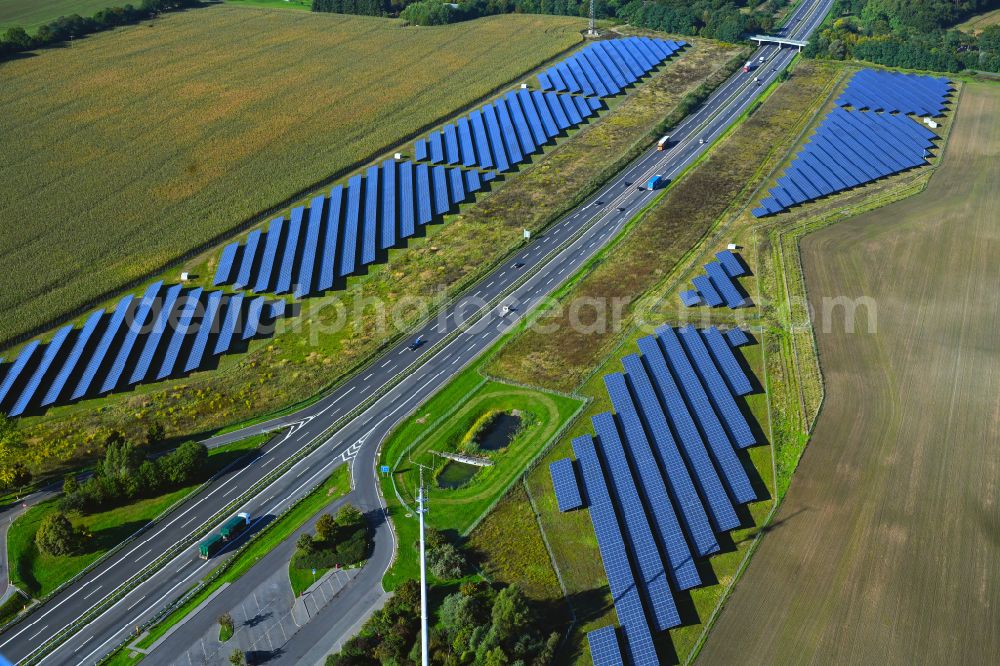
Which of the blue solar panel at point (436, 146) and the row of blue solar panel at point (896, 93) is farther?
the row of blue solar panel at point (896, 93)

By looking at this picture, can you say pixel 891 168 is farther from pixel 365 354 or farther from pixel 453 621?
pixel 453 621

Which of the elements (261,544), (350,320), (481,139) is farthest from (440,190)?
(261,544)

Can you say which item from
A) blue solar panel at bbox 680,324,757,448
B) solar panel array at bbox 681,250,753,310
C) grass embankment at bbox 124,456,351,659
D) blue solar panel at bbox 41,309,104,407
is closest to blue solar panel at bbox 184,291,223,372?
blue solar panel at bbox 41,309,104,407

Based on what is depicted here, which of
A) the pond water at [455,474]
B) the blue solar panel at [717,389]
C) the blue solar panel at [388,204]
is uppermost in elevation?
the blue solar panel at [388,204]

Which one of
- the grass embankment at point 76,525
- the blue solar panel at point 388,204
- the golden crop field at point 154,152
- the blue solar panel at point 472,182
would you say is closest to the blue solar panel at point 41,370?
the golden crop field at point 154,152

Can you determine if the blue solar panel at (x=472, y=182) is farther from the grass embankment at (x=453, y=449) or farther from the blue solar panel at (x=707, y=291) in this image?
the grass embankment at (x=453, y=449)

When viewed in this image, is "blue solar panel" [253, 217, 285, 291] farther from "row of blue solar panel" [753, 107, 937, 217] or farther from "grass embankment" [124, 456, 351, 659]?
"row of blue solar panel" [753, 107, 937, 217]

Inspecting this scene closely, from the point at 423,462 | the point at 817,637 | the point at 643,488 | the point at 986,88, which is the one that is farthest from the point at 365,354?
the point at 986,88
